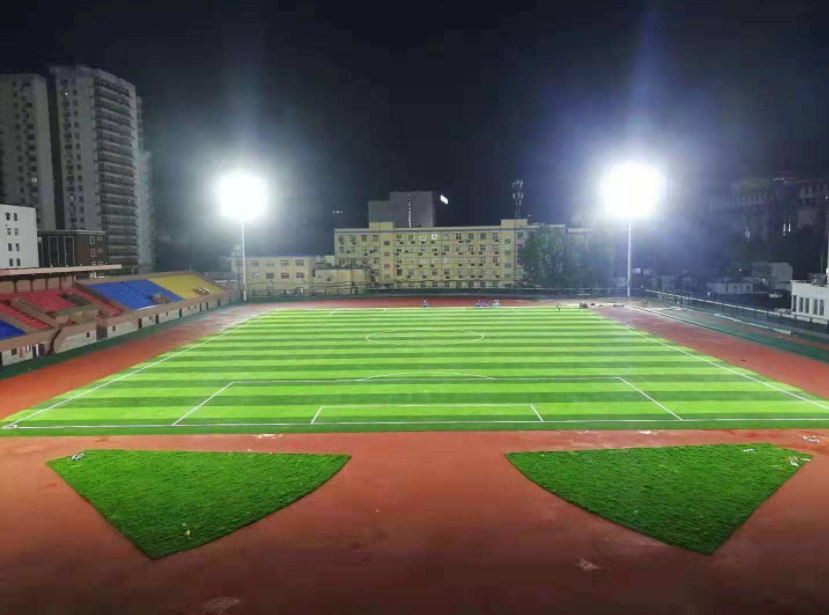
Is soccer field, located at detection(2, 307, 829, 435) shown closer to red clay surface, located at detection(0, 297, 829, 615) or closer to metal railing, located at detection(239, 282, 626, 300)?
red clay surface, located at detection(0, 297, 829, 615)

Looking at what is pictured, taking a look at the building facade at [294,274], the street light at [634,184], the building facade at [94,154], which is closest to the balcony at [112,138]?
the building facade at [94,154]

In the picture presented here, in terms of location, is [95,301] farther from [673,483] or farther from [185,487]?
[673,483]

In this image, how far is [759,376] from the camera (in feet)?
81.8

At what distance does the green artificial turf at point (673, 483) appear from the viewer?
1173 cm

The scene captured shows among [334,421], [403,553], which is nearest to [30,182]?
[334,421]

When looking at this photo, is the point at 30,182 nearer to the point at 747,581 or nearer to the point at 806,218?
the point at 747,581

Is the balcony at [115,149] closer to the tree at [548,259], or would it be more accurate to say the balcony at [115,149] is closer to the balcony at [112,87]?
the balcony at [112,87]

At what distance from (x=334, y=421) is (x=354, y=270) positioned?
60.8m

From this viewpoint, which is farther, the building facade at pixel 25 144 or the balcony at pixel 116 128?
the balcony at pixel 116 128

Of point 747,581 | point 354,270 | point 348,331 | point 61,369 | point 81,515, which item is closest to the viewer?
point 747,581

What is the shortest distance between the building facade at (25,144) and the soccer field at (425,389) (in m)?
71.8

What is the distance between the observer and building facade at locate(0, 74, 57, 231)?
3401 inches

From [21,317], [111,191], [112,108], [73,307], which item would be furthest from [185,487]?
[112,108]

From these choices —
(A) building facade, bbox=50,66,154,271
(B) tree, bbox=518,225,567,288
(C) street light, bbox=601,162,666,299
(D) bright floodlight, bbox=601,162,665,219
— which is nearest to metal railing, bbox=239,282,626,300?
(B) tree, bbox=518,225,567,288
